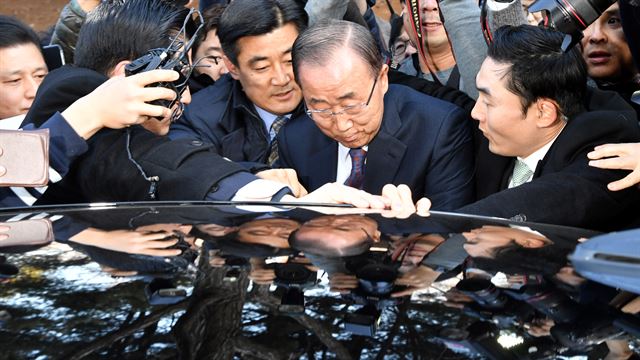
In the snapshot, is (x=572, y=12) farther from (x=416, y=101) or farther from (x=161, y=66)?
(x=161, y=66)

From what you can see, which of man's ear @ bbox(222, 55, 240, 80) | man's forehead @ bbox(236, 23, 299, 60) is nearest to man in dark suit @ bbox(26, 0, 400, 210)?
man's forehead @ bbox(236, 23, 299, 60)

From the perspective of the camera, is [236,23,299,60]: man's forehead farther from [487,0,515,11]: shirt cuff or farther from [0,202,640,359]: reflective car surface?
[0,202,640,359]: reflective car surface

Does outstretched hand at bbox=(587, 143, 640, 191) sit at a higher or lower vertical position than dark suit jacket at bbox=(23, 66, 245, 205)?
lower

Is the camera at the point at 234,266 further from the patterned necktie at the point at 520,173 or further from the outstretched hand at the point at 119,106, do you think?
the patterned necktie at the point at 520,173

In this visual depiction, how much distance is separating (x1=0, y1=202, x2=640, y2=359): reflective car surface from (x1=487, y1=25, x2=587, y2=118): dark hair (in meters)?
1.53

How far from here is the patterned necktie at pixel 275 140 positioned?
3893 mm

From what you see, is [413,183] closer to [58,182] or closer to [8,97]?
[58,182]

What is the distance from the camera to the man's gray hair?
3.49 m

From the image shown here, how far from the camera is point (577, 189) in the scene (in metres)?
2.82

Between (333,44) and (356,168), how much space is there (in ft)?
1.46

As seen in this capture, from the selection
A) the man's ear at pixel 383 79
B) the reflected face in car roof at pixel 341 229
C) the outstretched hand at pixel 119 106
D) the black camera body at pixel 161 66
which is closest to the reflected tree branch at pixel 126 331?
the reflected face in car roof at pixel 341 229

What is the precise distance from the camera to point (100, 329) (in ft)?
4.27

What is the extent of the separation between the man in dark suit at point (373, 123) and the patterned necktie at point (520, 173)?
150 mm

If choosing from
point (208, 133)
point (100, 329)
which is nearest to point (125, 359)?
point (100, 329)
